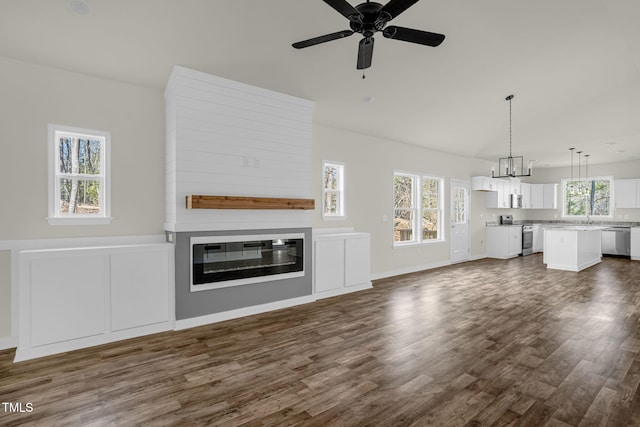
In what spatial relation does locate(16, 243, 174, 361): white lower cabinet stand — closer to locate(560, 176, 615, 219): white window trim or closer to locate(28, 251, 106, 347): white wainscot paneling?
locate(28, 251, 106, 347): white wainscot paneling

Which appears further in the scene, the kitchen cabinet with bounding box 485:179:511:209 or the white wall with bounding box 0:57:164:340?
the kitchen cabinet with bounding box 485:179:511:209

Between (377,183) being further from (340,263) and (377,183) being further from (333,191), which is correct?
(340,263)

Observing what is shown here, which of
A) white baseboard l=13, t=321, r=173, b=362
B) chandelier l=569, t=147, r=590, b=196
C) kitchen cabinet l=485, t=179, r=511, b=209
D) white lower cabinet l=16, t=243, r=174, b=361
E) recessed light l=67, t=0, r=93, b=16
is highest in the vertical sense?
recessed light l=67, t=0, r=93, b=16

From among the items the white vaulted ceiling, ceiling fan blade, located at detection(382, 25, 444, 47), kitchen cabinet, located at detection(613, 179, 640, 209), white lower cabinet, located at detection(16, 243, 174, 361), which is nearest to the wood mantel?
white lower cabinet, located at detection(16, 243, 174, 361)

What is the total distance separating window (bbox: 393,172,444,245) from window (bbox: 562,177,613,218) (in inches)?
232

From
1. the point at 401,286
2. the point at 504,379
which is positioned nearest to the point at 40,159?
the point at 504,379

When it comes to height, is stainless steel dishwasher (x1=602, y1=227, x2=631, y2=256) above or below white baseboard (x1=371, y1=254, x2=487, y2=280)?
above

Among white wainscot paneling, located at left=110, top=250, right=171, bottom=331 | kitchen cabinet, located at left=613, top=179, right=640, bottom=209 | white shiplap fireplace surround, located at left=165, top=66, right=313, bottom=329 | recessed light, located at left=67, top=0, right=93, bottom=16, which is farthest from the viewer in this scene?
kitchen cabinet, located at left=613, top=179, right=640, bottom=209

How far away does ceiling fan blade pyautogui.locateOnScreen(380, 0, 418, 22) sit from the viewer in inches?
90.4

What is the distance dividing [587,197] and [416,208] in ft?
23.2

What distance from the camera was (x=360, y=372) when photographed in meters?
2.89

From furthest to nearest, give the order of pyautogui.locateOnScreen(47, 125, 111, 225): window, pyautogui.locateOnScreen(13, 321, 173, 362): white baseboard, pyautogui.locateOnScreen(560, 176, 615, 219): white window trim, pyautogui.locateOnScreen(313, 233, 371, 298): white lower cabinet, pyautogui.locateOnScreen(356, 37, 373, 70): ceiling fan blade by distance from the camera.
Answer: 1. pyautogui.locateOnScreen(560, 176, 615, 219): white window trim
2. pyautogui.locateOnScreen(313, 233, 371, 298): white lower cabinet
3. pyautogui.locateOnScreen(47, 125, 111, 225): window
4. pyautogui.locateOnScreen(13, 321, 173, 362): white baseboard
5. pyautogui.locateOnScreen(356, 37, 373, 70): ceiling fan blade

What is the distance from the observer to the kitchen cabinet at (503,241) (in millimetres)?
9445

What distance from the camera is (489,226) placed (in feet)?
32.0
